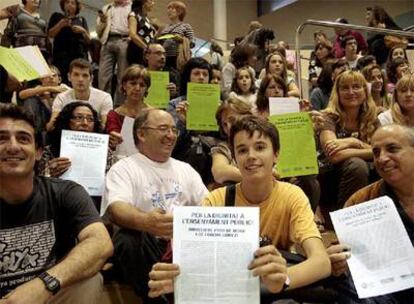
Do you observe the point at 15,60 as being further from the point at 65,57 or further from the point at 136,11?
the point at 136,11

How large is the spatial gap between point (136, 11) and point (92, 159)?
9.71ft

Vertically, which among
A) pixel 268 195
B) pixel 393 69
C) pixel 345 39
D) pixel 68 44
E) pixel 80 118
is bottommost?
pixel 268 195

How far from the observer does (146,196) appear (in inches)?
101

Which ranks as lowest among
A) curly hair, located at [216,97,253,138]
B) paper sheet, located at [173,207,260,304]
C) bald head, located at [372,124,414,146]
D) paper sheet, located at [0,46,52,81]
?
paper sheet, located at [173,207,260,304]

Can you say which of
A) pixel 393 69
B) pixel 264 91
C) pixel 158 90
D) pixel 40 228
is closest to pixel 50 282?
pixel 40 228

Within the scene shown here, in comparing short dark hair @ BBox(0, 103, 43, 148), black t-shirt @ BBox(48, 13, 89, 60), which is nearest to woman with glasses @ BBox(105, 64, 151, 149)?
short dark hair @ BBox(0, 103, 43, 148)

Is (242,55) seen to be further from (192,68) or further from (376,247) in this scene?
(376,247)

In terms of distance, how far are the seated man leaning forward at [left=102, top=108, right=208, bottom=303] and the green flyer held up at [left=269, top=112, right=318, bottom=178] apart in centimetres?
54

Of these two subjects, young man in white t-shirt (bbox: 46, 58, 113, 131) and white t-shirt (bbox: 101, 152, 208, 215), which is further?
young man in white t-shirt (bbox: 46, 58, 113, 131)

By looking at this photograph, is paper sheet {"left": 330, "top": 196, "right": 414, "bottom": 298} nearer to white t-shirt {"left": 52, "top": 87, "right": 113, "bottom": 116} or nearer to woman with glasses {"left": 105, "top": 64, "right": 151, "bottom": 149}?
woman with glasses {"left": 105, "top": 64, "right": 151, "bottom": 149}

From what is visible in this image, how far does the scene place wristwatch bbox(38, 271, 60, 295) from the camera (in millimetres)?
1800

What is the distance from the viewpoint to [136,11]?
5477 millimetres

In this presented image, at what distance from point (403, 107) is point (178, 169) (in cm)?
143

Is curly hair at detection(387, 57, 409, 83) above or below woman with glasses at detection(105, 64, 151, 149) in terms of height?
above
